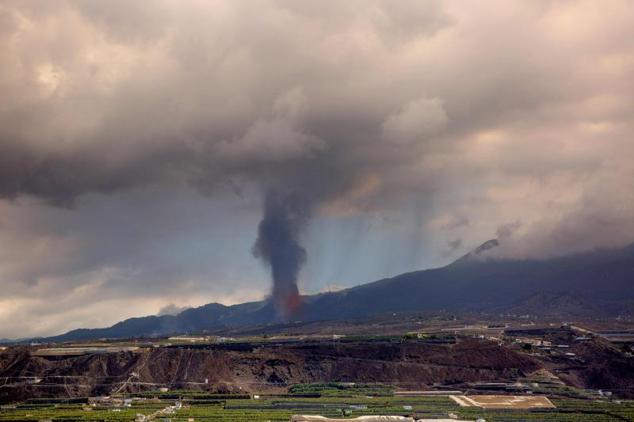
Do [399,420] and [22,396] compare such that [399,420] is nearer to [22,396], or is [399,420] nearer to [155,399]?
[155,399]

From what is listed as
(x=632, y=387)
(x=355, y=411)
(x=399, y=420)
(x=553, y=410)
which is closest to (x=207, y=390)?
(x=355, y=411)

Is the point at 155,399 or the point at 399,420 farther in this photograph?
the point at 155,399

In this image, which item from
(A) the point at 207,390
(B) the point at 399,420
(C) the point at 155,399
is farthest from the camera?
(A) the point at 207,390

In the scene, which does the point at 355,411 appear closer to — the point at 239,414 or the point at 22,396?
the point at 239,414

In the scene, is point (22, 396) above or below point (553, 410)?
above

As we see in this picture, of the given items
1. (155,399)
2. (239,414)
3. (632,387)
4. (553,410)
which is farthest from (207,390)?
(632,387)

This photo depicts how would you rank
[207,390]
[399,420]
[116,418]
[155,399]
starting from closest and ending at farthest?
[399,420], [116,418], [155,399], [207,390]
